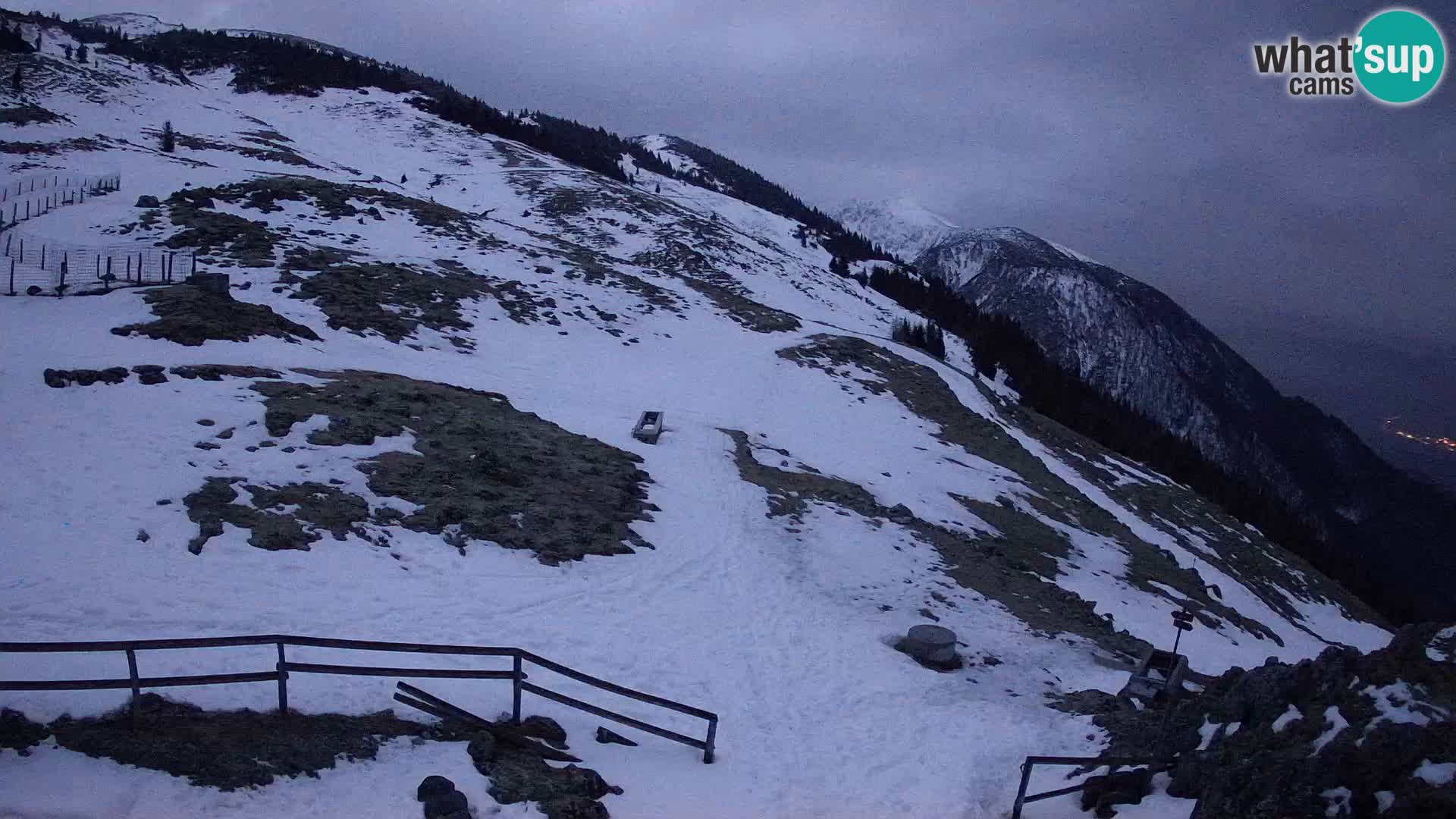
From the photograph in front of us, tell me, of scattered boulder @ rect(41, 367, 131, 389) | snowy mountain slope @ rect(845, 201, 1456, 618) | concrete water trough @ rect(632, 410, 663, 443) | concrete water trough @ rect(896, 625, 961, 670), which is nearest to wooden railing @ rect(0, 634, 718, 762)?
concrete water trough @ rect(896, 625, 961, 670)

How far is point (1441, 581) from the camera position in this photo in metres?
105

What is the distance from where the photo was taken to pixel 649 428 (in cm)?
2323

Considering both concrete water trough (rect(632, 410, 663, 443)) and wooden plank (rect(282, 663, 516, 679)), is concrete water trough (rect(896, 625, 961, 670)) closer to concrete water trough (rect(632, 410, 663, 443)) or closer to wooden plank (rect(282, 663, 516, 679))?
wooden plank (rect(282, 663, 516, 679))

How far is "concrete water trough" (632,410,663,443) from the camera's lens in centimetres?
2309

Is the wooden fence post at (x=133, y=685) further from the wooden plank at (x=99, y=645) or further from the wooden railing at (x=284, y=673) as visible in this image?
the wooden plank at (x=99, y=645)

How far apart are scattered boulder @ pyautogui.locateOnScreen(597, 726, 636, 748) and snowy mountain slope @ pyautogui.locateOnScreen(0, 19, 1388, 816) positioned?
0.14 m

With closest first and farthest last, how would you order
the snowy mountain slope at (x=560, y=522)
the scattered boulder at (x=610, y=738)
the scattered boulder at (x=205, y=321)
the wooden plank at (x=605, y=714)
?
the wooden plank at (x=605, y=714) → the scattered boulder at (x=610, y=738) → the snowy mountain slope at (x=560, y=522) → the scattered boulder at (x=205, y=321)

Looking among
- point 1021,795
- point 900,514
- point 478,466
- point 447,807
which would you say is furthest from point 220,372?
point 900,514

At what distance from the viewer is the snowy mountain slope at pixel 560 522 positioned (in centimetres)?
955

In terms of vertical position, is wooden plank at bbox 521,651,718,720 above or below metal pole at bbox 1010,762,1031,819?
above

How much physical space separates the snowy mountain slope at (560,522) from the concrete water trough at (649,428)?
65 centimetres

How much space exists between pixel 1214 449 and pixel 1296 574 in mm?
155832

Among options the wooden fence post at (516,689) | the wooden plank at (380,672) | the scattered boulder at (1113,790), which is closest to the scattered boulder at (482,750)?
the wooden fence post at (516,689)

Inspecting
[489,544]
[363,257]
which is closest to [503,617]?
[489,544]
